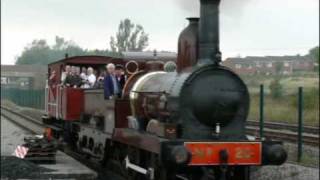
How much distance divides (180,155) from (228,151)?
2.54ft

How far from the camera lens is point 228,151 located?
8.48 m

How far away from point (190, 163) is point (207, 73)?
1.29 m

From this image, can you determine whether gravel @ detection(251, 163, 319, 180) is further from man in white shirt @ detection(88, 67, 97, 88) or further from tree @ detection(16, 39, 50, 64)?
tree @ detection(16, 39, 50, 64)

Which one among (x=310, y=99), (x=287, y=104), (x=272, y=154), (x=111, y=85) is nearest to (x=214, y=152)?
(x=272, y=154)

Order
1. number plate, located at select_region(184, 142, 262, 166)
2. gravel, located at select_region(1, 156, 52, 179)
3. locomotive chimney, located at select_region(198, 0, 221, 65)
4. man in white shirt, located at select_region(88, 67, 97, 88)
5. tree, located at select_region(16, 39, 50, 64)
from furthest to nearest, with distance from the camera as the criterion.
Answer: tree, located at select_region(16, 39, 50, 64)
man in white shirt, located at select_region(88, 67, 97, 88)
gravel, located at select_region(1, 156, 52, 179)
locomotive chimney, located at select_region(198, 0, 221, 65)
number plate, located at select_region(184, 142, 262, 166)

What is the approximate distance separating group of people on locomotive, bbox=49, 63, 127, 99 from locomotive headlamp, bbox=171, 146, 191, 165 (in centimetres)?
337

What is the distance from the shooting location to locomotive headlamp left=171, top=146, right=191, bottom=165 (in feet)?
26.4

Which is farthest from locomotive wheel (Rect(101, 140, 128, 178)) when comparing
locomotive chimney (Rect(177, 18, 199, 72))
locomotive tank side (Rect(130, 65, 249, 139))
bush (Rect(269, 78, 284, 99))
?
bush (Rect(269, 78, 284, 99))

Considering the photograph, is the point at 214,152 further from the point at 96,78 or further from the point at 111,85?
the point at 96,78

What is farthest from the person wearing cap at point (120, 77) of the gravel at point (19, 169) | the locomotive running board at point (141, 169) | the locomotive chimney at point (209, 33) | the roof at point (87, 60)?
the roof at point (87, 60)

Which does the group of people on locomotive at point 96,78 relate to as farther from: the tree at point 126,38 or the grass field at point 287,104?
the grass field at point 287,104

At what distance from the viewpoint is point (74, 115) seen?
50.6ft

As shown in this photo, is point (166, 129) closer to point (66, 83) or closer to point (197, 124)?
point (197, 124)

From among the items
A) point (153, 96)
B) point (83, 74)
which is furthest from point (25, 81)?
point (153, 96)
